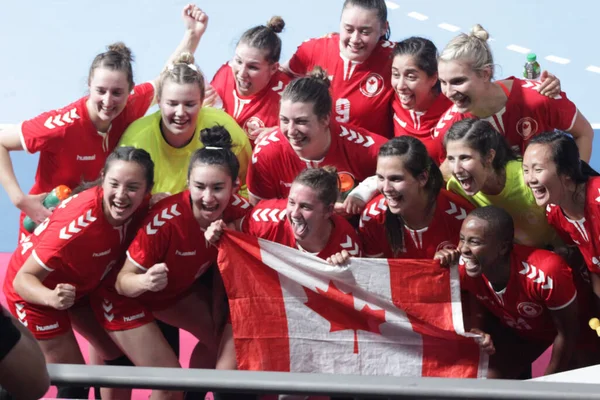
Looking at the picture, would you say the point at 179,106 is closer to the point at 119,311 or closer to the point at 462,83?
the point at 119,311

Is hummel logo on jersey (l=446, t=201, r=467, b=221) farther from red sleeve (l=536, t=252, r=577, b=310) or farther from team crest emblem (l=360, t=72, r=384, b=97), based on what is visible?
team crest emblem (l=360, t=72, r=384, b=97)

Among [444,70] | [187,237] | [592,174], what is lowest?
[187,237]

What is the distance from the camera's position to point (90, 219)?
4105mm

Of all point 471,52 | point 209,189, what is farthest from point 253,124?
point 471,52

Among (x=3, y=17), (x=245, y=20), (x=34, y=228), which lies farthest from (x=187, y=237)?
(x=3, y=17)

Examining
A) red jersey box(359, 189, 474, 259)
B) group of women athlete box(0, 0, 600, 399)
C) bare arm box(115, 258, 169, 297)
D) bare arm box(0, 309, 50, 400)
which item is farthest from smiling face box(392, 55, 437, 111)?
bare arm box(0, 309, 50, 400)

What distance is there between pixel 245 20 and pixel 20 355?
8061 millimetres

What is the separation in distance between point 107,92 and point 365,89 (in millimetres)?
1277

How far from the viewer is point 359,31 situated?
16.1 feet

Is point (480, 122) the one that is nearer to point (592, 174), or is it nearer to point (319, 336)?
point (592, 174)

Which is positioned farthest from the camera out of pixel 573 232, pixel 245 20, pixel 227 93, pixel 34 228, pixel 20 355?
pixel 245 20

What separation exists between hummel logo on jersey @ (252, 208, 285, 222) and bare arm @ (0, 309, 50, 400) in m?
2.12

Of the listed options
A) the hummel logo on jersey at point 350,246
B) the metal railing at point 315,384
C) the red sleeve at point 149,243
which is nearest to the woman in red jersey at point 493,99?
the hummel logo on jersey at point 350,246

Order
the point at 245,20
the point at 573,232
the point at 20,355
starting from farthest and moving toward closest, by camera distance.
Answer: the point at 245,20
the point at 573,232
the point at 20,355
